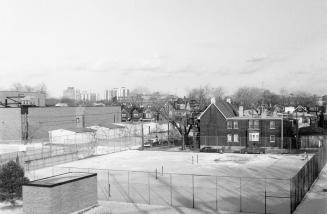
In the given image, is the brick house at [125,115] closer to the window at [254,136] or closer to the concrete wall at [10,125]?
the concrete wall at [10,125]

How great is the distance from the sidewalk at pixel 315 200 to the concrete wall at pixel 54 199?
13.4 meters

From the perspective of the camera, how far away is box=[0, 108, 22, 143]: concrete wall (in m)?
76.9

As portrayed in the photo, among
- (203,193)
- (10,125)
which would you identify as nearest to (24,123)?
(10,125)

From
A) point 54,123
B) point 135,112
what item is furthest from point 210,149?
point 135,112

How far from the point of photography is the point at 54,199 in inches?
930

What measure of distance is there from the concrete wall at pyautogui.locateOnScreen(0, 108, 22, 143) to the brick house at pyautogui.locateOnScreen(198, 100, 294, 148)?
35700 millimetres

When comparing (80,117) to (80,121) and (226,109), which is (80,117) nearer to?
(80,121)

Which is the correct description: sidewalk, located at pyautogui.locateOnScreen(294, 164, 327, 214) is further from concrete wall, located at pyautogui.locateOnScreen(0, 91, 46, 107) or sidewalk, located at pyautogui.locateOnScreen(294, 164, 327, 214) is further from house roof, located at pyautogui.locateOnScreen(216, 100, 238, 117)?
concrete wall, located at pyautogui.locateOnScreen(0, 91, 46, 107)

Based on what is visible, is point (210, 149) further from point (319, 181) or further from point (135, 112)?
point (135, 112)

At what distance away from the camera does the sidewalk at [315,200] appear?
81.3 feet

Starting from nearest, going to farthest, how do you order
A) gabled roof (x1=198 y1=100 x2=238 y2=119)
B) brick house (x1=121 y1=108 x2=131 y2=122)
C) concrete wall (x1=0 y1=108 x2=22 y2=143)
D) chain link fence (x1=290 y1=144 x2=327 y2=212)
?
chain link fence (x1=290 y1=144 x2=327 y2=212) → gabled roof (x1=198 y1=100 x2=238 y2=119) → concrete wall (x1=0 y1=108 x2=22 y2=143) → brick house (x1=121 y1=108 x2=131 y2=122)

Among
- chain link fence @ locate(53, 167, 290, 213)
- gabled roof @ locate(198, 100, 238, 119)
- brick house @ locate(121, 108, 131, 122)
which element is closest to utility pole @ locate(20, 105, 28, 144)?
gabled roof @ locate(198, 100, 238, 119)

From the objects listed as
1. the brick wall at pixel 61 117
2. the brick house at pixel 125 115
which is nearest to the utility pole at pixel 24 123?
the brick wall at pixel 61 117

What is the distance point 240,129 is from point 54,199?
43101 millimetres
